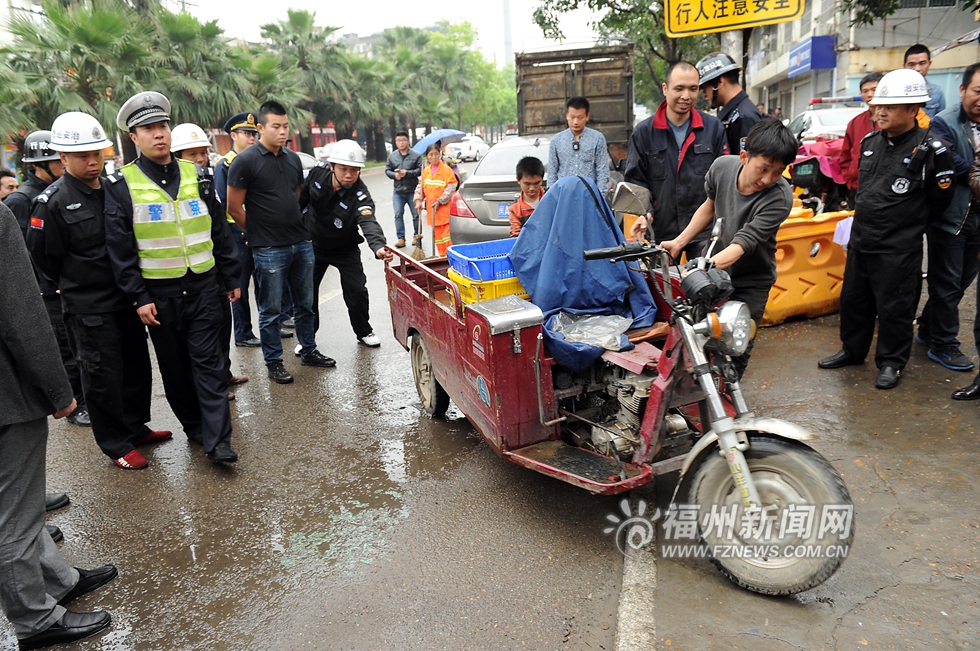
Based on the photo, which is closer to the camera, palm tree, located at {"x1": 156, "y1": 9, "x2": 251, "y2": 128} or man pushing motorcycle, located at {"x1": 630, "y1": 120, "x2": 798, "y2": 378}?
man pushing motorcycle, located at {"x1": 630, "y1": 120, "x2": 798, "y2": 378}

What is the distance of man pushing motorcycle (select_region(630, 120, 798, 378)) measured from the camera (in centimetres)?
338

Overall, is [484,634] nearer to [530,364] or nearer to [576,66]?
[530,364]

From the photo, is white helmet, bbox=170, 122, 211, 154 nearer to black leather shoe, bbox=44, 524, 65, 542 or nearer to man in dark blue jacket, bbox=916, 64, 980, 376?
black leather shoe, bbox=44, 524, 65, 542

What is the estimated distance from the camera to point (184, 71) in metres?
22.3

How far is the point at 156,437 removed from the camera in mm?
4809

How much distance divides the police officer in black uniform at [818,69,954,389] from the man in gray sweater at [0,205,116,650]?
4.58 metres

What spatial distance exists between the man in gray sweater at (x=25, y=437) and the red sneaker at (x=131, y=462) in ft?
5.15

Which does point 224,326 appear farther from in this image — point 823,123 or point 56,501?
point 823,123

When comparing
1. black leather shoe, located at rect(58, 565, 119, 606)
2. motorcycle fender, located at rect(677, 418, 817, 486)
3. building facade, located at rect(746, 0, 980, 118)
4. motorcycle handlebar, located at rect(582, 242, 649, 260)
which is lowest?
black leather shoe, located at rect(58, 565, 119, 606)

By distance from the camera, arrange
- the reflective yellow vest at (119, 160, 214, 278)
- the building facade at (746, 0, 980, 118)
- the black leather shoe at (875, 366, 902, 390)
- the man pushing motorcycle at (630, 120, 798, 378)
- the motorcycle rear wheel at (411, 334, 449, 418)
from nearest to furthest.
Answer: the man pushing motorcycle at (630, 120, 798, 378), the reflective yellow vest at (119, 160, 214, 278), the black leather shoe at (875, 366, 902, 390), the motorcycle rear wheel at (411, 334, 449, 418), the building facade at (746, 0, 980, 118)

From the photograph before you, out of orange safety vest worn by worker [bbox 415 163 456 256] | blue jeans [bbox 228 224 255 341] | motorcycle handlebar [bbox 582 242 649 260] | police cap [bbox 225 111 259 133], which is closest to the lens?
motorcycle handlebar [bbox 582 242 649 260]

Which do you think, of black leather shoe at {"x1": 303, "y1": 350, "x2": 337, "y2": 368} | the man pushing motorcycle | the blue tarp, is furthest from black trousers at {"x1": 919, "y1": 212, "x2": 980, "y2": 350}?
black leather shoe at {"x1": 303, "y1": 350, "x2": 337, "y2": 368}

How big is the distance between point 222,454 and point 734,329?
3073mm

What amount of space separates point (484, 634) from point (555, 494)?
1120mm
